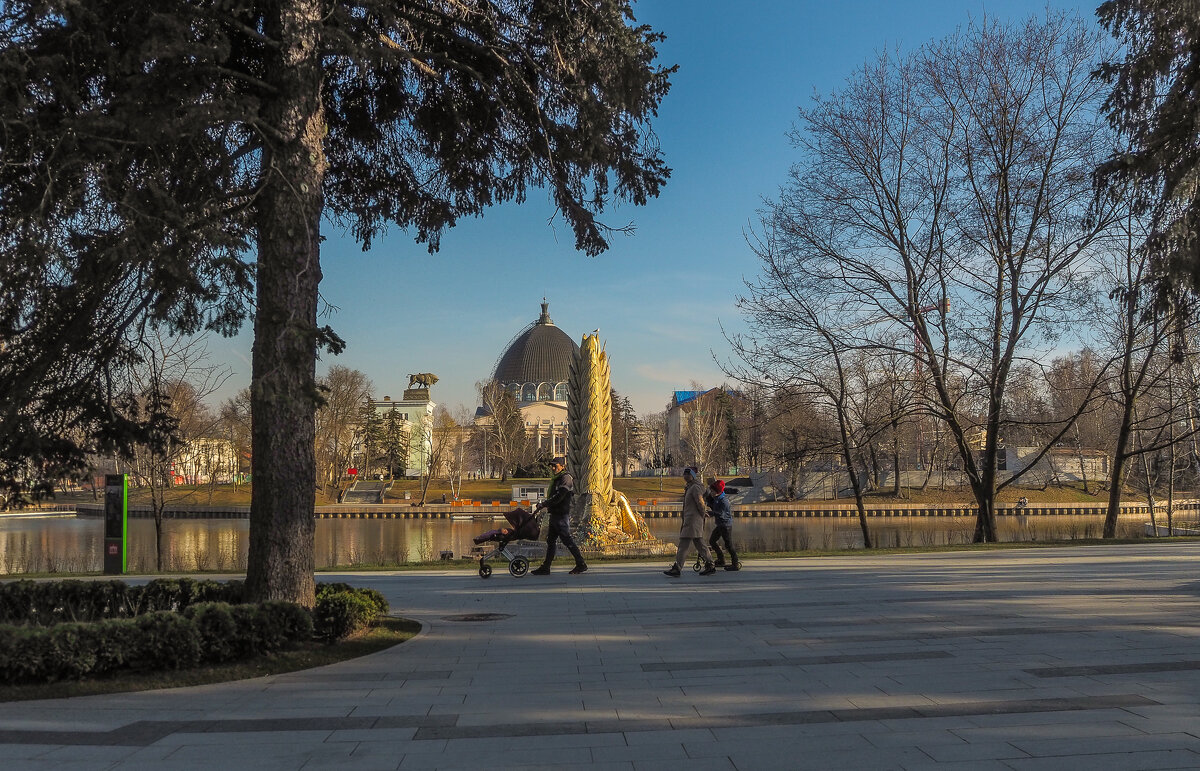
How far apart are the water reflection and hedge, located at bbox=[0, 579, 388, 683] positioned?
36.5 ft

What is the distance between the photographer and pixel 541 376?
398 ft

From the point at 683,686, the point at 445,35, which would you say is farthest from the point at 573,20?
the point at 683,686

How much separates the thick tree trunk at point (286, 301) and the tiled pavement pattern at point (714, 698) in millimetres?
1438

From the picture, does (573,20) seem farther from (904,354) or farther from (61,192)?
(904,354)

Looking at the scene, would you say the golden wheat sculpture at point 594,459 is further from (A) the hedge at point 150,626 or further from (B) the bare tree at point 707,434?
(B) the bare tree at point 707,434

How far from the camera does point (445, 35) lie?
891 centimetres

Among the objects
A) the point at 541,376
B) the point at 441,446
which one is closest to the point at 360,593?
the point at 441,446

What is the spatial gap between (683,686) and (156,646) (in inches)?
157

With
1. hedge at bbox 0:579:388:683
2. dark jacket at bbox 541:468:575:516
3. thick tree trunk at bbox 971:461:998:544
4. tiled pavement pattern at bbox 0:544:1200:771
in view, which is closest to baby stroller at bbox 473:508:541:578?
dark jacket at bbox 541:468:575:516

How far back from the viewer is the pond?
24.2m

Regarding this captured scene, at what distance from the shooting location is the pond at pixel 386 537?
24237 millimetres

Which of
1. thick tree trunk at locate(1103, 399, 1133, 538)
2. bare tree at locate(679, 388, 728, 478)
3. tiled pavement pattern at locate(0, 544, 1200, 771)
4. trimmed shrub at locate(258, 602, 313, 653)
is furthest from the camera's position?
→ bare tree at locate(679, 388, 728, 478)

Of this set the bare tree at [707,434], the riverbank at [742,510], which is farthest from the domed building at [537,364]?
the riverbank at [742,510]

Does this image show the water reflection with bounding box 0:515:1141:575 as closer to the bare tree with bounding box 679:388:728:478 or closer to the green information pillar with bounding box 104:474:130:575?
the green information pillar with bounding box 104:474:130:575
